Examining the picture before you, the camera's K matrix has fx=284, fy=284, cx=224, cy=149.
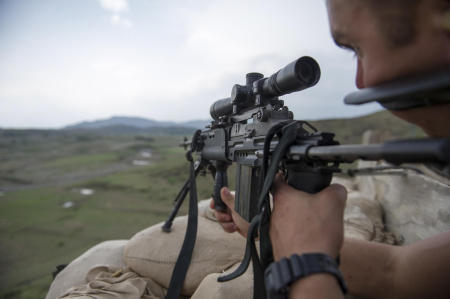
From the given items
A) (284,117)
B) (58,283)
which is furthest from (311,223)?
(58,283)

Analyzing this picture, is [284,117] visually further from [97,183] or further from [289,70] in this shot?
[97,183]

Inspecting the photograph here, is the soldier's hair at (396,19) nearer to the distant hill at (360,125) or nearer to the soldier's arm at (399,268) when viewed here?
the soldier's arm at (399,268)

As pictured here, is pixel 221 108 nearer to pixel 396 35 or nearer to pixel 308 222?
pixel 308 222

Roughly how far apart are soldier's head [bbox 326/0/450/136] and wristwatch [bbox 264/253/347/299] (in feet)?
1.50

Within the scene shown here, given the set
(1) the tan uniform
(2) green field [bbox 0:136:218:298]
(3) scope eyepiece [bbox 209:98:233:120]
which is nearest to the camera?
(1) the tan uniform

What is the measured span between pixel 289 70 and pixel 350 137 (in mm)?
7874

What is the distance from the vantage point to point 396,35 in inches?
27.6

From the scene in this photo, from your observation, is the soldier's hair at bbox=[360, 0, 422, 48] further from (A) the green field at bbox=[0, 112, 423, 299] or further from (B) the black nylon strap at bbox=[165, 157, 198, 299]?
(A) the green field at bbox=[0, 112, 423, 299]

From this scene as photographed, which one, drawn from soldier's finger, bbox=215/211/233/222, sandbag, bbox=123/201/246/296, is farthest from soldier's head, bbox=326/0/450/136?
sandbag, bbox=123/201/246/296

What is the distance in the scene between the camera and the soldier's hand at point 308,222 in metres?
0.84

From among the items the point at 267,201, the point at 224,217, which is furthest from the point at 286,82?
the point at 224,217

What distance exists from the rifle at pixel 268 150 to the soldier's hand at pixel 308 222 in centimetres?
5

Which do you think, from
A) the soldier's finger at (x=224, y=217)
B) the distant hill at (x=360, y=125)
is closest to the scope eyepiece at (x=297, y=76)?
the soldier's finger at (x=224, y=217)

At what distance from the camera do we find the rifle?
2.51ft
